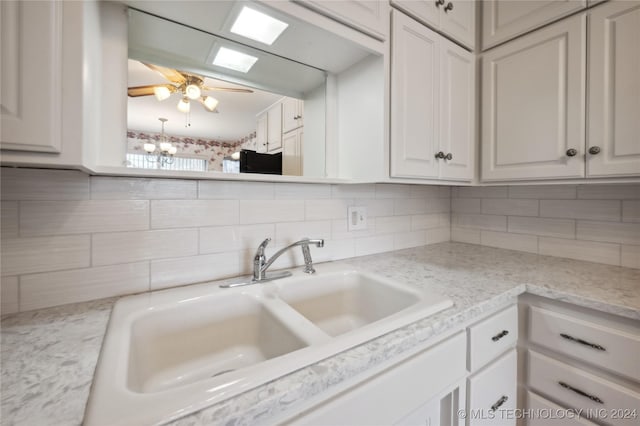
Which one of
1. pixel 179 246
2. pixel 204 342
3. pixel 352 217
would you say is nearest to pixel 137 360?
pixel 204 342

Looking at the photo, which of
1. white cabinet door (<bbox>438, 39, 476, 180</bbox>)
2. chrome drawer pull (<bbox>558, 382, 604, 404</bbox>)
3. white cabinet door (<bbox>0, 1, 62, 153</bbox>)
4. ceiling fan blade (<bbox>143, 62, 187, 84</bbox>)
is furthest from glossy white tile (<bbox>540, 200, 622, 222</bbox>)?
white cabinet door (<bbox>0, 1, 62, 153</bbox>)

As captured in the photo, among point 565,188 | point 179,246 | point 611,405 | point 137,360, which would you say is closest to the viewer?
point 137,360

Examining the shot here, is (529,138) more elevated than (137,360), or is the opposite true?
(529,138)

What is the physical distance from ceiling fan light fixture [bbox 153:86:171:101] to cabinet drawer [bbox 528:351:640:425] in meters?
1.53

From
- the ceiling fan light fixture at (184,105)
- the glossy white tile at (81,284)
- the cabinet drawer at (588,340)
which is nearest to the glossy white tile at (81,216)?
the glossy white tile at (81,284)

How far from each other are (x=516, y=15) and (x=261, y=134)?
131 centimetres

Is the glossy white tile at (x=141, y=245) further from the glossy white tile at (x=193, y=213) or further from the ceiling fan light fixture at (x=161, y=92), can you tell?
the ceiling fan light fixture at (x=161, y=92)

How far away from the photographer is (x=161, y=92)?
873mm

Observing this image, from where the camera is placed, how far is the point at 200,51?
0.94 meters

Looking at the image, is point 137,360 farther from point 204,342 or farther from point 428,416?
point 428,416

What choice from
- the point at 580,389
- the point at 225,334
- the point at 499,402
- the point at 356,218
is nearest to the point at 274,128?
the point at 356,218

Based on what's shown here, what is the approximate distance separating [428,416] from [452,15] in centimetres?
157

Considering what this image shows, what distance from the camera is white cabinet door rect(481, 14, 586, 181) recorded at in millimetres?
1059

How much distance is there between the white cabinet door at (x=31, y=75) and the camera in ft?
1.51
